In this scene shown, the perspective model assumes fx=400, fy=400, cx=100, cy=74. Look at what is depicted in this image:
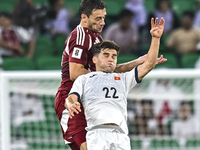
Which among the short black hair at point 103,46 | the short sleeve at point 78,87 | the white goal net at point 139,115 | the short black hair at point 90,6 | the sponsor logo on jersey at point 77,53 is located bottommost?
the white goal net at point 139,115

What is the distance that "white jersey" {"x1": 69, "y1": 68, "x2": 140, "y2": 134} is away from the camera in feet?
11.1

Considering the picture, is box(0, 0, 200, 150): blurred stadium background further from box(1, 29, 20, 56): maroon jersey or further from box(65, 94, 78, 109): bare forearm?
box(65, 94, 78, 109): bare forearm

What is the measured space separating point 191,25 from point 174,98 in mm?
3474

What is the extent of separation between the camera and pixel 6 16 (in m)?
8.75

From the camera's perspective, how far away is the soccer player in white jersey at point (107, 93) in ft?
11.0

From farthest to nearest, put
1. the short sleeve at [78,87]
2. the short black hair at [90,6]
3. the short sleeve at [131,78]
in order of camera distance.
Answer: the short black hair at [90,6], the short sleeve at [131,78], the short sleeve at [78,87]

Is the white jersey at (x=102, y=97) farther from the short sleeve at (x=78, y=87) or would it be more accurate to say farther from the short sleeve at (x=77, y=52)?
the short sleeve at (x=77, y=52)

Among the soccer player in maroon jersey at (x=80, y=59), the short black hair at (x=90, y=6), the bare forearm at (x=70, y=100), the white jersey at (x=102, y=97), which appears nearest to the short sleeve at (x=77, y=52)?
the soccer player in maroon jersey at (x=80, y=59)

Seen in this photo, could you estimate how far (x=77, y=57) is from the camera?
350cm

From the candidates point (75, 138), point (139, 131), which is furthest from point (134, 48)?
point (75, 138)

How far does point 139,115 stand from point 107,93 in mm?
3284

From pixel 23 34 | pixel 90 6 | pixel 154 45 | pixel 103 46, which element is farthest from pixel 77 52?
pixel 23 34

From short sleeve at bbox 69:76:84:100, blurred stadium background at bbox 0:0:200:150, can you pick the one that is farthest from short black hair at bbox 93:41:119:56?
blurred stadium background at bbox 0:0:200:150

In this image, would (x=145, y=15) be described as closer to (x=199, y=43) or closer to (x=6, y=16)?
(x=199, y=43)
